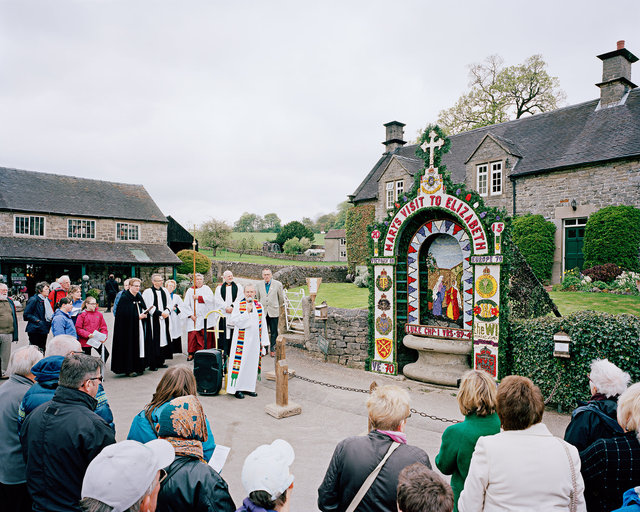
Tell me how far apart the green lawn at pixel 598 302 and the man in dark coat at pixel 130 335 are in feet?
34.5

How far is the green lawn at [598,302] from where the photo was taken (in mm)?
10961

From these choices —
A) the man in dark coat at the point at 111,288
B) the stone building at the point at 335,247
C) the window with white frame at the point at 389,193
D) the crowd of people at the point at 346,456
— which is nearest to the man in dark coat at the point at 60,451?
the crowd of people at the point at 346,456

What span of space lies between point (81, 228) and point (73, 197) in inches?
93.1

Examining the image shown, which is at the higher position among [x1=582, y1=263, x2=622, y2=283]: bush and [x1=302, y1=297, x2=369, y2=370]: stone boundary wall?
[x1=582, y1=263, x2=622, y2=283]: bush

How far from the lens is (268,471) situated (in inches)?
74.5

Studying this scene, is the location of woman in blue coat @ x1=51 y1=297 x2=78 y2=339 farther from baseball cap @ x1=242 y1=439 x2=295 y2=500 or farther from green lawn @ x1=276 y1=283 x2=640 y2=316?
green lawn @ x1=276 y1=283 x2=640 y2=316

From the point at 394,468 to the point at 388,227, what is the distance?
733cm

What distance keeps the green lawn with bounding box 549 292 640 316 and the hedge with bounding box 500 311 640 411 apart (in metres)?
4.60

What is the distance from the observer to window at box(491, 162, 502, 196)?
19.5 m

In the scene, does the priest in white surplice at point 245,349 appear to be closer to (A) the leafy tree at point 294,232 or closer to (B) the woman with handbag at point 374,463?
(B) the woman with handbag at point 374,463

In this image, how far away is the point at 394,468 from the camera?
2287 mm

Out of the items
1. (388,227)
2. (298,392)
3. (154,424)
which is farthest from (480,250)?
(154,424)

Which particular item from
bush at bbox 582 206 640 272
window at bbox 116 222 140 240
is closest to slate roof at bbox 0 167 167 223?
window at bbox 116 222 140 240

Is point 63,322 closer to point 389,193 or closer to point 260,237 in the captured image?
point 389,193
